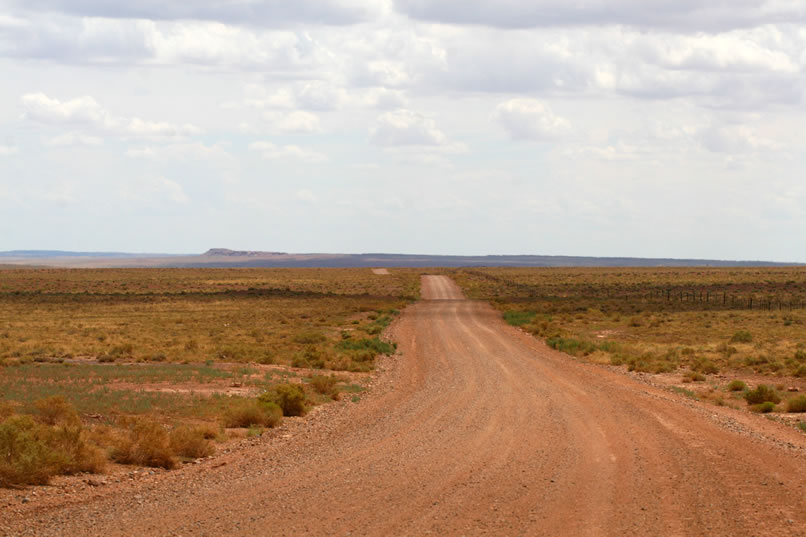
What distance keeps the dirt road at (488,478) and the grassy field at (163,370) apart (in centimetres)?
130

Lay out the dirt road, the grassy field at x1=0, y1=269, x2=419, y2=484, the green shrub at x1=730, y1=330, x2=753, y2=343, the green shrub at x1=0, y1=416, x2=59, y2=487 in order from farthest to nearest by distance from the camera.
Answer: the green shrub at x1=730, y1=330, x2=753, y2=343, the grassy field at x1=0, y1=269, x2=419, y2=484, the green shrub at x1=0, y1=416, x2=59, y2=487, the dirt road

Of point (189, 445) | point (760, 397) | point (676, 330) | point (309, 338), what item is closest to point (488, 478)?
point (189, 445)

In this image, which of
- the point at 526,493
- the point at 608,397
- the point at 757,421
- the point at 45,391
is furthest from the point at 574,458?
the point at 45,391

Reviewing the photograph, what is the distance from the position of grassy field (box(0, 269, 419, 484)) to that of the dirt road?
51.3 inches

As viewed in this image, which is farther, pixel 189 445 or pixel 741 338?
pixel 741 338

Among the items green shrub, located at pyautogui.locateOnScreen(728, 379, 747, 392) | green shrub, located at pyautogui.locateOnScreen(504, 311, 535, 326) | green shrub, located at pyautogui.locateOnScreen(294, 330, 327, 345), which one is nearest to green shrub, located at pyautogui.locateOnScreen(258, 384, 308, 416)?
green shrub, located at pyautogui.locateOnScreen(728, 379, 747, 392)

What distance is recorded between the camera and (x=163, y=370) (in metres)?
28.0

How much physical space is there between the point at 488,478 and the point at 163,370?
57.4 ft

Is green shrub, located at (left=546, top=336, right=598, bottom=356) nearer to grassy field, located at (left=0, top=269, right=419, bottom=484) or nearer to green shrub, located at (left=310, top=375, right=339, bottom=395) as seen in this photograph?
grassy field, located at (left=0, top=269, right=419, bottom=484)

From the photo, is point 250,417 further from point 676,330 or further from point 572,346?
point 676,330

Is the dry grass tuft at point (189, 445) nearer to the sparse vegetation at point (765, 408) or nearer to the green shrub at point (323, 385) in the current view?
the green shrub at point (323, 385)

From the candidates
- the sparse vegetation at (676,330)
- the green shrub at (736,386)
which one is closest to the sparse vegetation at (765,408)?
the green shrub at (736,386)

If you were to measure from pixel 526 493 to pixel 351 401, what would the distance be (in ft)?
36.7

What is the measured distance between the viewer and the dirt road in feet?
34.1
